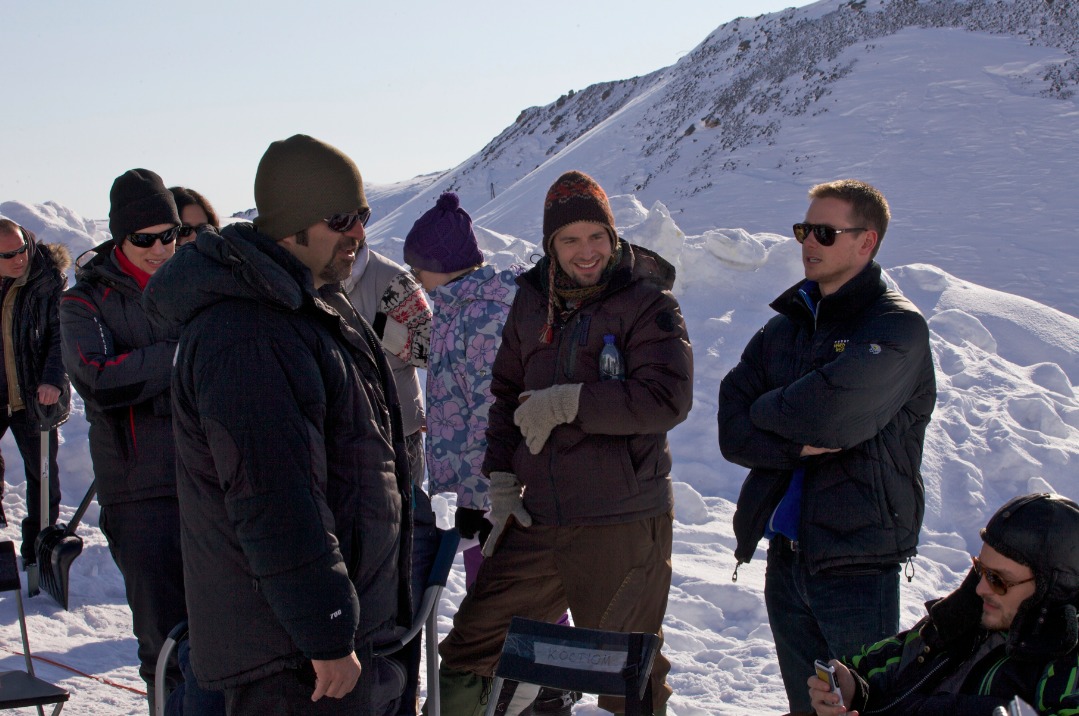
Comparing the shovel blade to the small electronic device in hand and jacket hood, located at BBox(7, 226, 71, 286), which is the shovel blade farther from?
the small electronic device in hand

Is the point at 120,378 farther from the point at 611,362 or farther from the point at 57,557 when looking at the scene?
the point at 57,557

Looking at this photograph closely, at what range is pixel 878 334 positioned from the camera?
301 cm

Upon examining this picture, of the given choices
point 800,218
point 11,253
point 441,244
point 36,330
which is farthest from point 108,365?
point 800,218

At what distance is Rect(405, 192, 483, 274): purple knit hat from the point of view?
13.6 feet

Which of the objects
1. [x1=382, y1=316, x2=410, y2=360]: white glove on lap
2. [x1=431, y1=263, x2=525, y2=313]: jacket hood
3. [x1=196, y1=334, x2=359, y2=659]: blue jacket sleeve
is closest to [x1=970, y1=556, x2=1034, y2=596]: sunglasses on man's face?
[x1=196, y1=334, x2=359, y2=659]: blue jacket sleeve

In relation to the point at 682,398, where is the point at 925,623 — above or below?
below

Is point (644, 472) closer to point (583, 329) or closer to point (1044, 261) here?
point (583, 329)

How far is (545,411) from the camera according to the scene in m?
3.19

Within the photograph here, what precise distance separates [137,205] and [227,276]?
183 centimetres

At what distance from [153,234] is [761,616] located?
3.42m

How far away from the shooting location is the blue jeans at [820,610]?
2951mm

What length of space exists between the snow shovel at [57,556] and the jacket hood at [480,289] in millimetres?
2493

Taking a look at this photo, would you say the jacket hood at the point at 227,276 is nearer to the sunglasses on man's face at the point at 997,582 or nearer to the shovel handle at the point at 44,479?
the sunglasses on man's face at the point at 997,582

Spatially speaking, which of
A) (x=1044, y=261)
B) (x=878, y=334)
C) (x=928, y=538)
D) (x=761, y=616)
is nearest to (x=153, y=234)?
(x=878, y=334)
